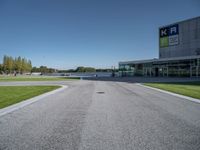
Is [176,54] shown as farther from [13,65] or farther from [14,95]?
[13,65]

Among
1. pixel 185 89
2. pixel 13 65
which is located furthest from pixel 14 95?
pixel 13 65

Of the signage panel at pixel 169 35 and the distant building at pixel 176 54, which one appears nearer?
the distant building at pixel 176 54

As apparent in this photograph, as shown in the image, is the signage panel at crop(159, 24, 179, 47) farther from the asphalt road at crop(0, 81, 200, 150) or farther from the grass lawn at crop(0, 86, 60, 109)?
the asphalt road at crop(0, 81, 200, 150)

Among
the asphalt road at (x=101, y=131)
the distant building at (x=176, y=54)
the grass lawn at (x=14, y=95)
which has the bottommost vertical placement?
the asphalt road at (x=101, y=131)

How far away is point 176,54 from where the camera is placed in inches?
1993

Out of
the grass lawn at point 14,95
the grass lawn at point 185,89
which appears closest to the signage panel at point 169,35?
the grass lawn at point 185,89

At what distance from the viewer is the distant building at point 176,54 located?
136 ft

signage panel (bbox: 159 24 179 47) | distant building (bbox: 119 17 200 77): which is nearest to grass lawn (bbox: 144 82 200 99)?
distant building (bbox: 119 17 200 77)

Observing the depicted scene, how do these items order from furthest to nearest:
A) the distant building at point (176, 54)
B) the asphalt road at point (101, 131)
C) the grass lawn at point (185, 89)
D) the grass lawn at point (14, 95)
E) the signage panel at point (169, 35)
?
the signage panel at point (169, 35) → the distant building at point (176, 54) → the grass lawn at point (185, 89) → the grass lawn at point (14, 95) → the asphalt road at point (101, 131)

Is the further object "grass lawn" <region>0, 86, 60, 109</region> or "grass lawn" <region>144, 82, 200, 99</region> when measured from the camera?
"grass lawn" <region>144, 82, 200, 99</region>

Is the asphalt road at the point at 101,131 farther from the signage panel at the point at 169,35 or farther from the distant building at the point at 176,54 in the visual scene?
the signage panel at the point at 169,35

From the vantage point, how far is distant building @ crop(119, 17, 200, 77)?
41.4 meters

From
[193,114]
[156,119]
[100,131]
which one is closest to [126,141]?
[100,131]

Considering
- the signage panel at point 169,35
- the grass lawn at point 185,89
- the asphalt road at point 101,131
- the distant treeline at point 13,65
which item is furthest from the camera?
the distant treeline at point 13,65
